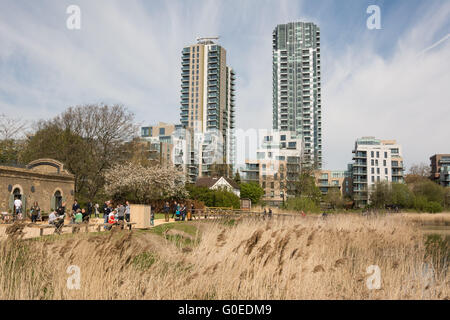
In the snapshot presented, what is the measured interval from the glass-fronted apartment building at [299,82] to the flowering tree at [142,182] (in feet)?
273

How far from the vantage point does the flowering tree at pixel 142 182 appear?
38719 mm

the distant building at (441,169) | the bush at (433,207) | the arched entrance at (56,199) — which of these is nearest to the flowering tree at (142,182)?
the arched entrance at (56,199)

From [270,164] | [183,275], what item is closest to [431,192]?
[270,164]

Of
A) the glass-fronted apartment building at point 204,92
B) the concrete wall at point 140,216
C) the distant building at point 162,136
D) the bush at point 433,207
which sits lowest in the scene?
the bush at point 433,207

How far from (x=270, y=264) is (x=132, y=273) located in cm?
256

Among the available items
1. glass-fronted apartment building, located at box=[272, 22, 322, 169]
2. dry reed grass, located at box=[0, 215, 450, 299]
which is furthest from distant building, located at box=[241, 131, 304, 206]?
dry reed grass, located at box=[0, 215, 450, 299]

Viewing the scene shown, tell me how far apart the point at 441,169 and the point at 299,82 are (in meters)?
49.8

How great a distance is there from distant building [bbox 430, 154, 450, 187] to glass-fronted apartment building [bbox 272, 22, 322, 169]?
1337 inches

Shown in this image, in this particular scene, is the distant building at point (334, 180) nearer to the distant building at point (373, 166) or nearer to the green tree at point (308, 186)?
the distant building at point (373, 166)

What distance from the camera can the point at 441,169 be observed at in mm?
105312

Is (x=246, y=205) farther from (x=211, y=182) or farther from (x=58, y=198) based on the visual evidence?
(x=211, y=182)

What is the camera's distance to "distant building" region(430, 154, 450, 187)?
10250 centimetres
